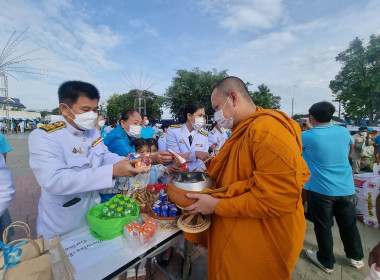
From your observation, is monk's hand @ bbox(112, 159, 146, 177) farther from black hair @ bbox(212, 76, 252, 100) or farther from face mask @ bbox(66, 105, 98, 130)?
black hair @ bbox(212, 76, 252, 100)

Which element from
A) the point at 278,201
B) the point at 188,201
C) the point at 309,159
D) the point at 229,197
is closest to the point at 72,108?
the point at 188,201

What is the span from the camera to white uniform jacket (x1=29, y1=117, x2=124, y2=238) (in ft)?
4.73

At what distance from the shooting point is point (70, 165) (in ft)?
5.31

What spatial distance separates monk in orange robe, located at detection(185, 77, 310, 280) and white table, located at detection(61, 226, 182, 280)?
0.53 m

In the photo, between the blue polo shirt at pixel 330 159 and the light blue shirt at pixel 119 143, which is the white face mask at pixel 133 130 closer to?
the light blue shirt at pixel 119 143

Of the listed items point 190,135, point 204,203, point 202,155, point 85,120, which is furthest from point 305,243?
point 85,120

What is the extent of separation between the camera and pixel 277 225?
137 cm

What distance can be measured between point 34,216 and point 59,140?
11.0ft

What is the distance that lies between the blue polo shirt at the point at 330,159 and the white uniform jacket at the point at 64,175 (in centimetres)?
272

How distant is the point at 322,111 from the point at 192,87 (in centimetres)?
2850

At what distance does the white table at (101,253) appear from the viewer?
1.27 metres

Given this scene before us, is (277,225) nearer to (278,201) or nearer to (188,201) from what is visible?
(278,201)

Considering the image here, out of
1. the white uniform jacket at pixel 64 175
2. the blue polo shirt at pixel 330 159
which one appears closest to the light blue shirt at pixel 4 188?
the white uniform jacket at pixel 64 175

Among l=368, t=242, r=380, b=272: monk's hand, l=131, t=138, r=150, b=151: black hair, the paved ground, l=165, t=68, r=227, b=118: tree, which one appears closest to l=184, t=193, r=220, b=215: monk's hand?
l=368, t=242, r=380, b=272: monk's hand
